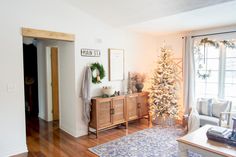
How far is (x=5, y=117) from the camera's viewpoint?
3232mm

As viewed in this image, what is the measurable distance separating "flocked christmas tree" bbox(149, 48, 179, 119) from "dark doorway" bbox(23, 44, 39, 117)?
3.75 m

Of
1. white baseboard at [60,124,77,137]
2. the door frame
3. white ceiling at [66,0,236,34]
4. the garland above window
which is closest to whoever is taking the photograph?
white ceiling at [66,0,236,34]

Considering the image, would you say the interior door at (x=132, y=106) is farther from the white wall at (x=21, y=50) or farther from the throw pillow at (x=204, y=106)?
the throw pillow at (x=204, y=106)

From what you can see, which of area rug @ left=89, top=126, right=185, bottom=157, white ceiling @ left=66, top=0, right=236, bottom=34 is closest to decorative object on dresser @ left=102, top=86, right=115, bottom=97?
area rug @ left=89, top=126, right=185, bottom=157

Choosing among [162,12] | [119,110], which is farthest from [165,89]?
[162,12]

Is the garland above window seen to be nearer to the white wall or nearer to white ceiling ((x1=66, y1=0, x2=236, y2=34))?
white ceiling ((x1=66, y1=0, x2=236, y2=34))

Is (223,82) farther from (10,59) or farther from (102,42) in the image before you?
(10,59)

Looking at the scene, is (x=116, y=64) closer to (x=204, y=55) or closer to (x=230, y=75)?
(x=204, y=55)

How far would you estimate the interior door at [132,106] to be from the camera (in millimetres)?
4654

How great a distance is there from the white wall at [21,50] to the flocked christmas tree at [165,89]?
1.33 metres

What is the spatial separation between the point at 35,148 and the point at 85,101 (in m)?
1.30

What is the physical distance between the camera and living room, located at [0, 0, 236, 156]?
3.28 metres

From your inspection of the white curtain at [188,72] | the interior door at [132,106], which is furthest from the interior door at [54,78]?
the white curtain at [188,72]

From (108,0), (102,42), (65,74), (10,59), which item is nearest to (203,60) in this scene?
(102,42)
